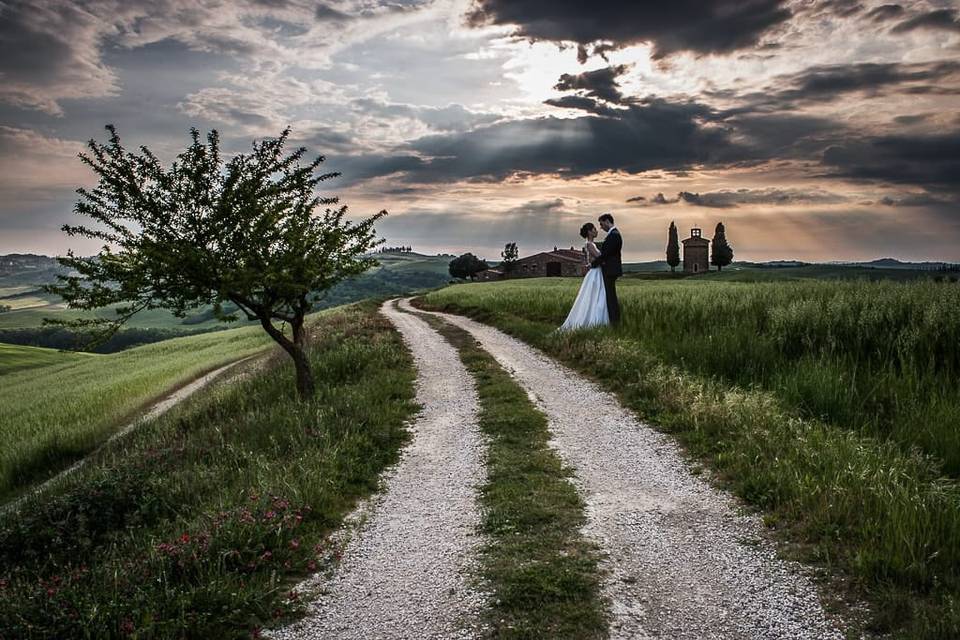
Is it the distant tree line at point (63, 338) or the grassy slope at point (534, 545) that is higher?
the grassy slope at point (534, 545)

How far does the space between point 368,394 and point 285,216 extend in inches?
201

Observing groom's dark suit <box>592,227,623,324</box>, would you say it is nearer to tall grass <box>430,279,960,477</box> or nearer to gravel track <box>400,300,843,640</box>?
tall grass <box>430,279,960,477</box>

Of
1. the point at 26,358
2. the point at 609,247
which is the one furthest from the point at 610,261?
the point at 26,358

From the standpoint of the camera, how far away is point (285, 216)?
14281 mm

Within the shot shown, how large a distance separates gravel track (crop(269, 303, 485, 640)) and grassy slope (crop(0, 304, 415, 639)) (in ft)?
1.11

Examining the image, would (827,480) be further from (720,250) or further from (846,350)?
(720,250)

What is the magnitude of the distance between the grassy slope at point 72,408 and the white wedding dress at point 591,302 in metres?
15.8

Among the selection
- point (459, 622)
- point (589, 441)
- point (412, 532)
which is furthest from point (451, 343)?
point (459, 622)

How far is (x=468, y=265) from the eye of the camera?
465ft

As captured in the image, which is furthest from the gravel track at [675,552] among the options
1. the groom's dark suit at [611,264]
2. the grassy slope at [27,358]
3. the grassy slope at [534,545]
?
the grassy slope at [27,358]

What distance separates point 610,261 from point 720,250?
105197 millimetres

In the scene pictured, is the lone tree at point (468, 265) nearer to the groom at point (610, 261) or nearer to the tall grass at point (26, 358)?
the tall grass at point (26, 358)

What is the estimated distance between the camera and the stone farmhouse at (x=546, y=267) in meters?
119

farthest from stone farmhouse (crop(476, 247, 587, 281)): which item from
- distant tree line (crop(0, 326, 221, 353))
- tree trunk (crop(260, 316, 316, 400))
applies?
tree trunk (crop(260, 316, 316, 400))
